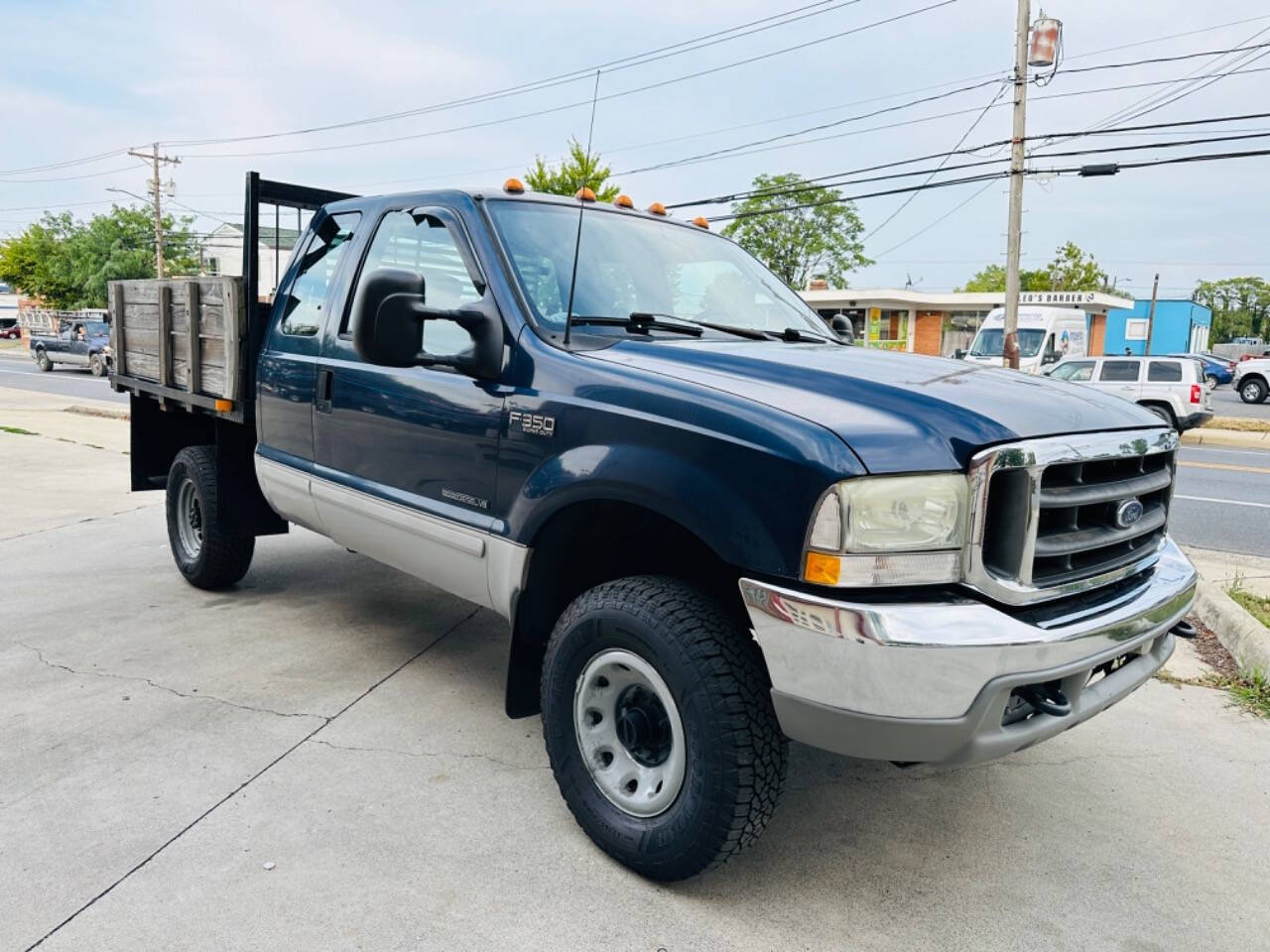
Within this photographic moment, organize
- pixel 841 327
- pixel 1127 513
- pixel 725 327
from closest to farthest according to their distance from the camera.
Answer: pixel 1127 513
pixel 725 327
pixel 841 327

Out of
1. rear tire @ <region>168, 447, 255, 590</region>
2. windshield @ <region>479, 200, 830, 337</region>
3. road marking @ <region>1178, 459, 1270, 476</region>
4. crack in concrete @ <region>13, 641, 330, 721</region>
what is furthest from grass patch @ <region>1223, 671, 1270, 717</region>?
road marking @ <region>1178, 459, 1270, 476</region>

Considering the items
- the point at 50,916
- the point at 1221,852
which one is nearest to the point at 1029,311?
the point at 1221,852

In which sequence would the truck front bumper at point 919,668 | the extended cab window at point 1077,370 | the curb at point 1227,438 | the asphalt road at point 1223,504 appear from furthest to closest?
the extended cab window at point 1077,370, the curb at point 1227,438, the asphalt road at point 1223,504, the truck front bumper at point 919,668

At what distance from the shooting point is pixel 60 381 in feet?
85.8

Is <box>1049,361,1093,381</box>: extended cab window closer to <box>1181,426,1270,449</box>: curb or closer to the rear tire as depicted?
<box>1181,426,1270,449</box>: curb

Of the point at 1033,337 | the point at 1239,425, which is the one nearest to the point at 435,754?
the point at 1239,425

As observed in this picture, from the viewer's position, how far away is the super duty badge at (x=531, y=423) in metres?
2.89

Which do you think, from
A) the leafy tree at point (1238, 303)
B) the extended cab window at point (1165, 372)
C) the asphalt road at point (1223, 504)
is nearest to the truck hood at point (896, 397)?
the asphalt road at point (1223, 504)

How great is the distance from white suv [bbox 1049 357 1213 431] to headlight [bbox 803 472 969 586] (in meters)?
18.3

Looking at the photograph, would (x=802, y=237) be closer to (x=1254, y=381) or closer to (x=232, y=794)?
(x=1254, y=381)

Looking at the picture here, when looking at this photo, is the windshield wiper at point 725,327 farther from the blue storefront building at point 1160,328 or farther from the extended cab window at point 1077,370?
the blue storefront building at point 1160,328

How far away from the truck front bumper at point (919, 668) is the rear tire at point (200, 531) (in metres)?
3.64

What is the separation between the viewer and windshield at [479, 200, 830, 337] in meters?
3.30

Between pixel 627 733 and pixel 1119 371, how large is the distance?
20583 millimetres
